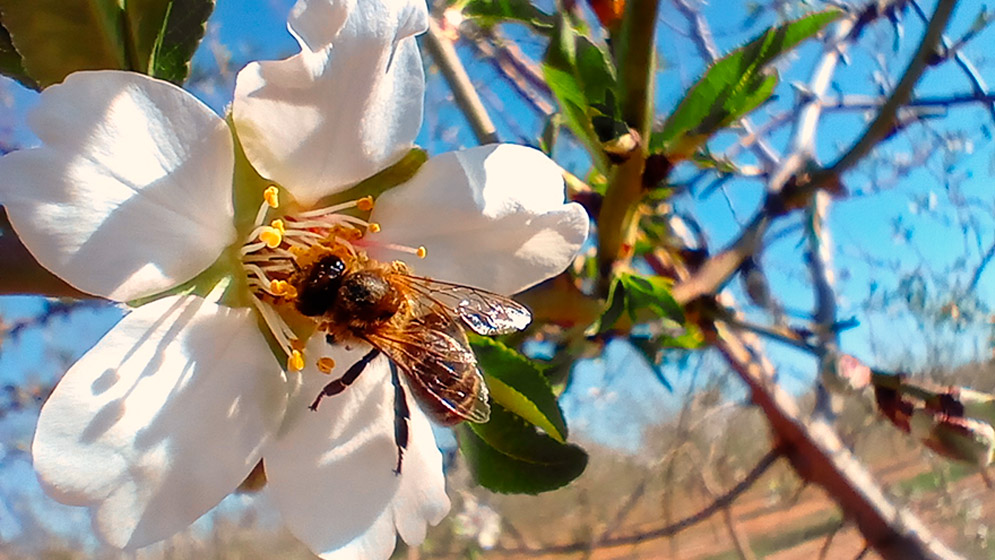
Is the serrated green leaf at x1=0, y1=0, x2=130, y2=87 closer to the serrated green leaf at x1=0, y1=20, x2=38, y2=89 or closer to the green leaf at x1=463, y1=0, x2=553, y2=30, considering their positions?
the serrated green leaf at x1=0, y1=20, x2=38, y2=89

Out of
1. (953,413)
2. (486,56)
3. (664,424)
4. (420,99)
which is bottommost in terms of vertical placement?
(664,424)

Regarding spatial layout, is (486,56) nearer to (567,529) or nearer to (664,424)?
(664,424)

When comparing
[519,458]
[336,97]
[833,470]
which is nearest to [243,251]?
[336,97]

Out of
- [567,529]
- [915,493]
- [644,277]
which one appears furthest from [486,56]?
[915,493]

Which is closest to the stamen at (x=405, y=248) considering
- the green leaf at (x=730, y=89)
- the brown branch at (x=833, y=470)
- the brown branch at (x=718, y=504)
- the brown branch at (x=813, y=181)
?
the green leaf at (x=730, y=89)

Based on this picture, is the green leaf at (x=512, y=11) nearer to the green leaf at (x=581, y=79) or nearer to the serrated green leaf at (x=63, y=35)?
the green leaf at (x=581, y=79)

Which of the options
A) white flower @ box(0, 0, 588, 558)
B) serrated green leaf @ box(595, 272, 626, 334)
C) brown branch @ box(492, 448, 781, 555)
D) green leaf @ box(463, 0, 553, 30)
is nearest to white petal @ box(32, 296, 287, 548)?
white flower @ box(0, 0, 588, 558)

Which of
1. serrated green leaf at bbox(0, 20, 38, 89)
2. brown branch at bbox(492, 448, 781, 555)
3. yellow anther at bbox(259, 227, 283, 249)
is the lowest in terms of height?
brown branch at bbox(492, 448, 781, 555)
